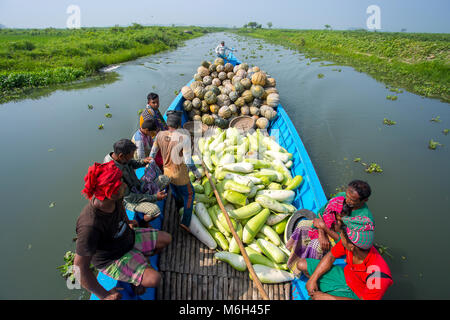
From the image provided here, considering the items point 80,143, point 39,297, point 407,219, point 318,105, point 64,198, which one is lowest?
point 39,297

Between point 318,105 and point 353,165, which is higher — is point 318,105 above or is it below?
above

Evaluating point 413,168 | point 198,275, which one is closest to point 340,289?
point 198,275

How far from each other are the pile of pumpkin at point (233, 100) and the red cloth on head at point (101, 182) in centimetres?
537

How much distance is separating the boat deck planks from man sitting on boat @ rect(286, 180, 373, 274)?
1.81 feet

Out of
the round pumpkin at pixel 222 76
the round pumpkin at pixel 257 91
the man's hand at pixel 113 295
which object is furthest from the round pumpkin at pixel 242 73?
the man's hand at pixel 113 295

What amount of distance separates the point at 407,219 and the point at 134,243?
5.85m

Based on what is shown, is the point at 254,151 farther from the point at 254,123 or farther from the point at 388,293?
the point at 388,293

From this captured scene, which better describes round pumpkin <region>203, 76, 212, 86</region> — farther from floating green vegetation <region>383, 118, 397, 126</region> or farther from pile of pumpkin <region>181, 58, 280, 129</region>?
floating green vegetation <region>383, 118, 397, 126</region>

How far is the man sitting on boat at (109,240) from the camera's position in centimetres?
184

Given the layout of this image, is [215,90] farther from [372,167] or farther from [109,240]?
[109,240]

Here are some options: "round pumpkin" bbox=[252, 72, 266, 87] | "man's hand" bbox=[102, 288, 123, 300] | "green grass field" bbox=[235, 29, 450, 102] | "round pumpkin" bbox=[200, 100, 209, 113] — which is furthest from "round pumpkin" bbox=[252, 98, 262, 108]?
"green grass field" bbox=[235, 29, 450, 102]

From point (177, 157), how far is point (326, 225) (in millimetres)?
2228

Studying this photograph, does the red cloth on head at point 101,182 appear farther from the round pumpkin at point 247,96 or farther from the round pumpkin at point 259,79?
the round pumpkin at point 259,79

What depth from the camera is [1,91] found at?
1180 centimetres
